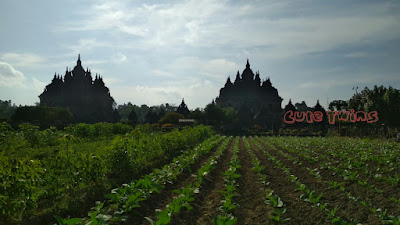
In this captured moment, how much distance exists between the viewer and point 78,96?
260ft

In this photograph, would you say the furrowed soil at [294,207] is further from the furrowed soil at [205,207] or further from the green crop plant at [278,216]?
the furrowed soil at [205,207]

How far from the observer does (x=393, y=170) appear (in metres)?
10.7

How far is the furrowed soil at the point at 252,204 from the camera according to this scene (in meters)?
6.13

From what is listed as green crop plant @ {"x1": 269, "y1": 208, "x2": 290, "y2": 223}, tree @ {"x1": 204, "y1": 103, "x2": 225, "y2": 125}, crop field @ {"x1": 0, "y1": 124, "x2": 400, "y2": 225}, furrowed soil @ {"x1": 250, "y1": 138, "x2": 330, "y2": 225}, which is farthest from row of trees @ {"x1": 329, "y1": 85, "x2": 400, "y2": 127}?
tree @ {"x1": 204, "y1": 103, "x2": 225, "y2": 125}

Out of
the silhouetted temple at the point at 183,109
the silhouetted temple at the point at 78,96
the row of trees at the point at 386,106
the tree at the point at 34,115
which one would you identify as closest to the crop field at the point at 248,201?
the row of trees at the point at 386,106

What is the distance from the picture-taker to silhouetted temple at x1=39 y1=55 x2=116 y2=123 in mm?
78875

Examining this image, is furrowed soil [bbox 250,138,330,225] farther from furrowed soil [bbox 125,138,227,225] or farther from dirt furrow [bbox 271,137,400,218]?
furrowed soil [bbox 125,138,227,225]

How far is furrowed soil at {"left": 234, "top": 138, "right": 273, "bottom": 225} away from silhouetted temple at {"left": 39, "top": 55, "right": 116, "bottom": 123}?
72.4 metres

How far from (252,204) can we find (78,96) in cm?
7906

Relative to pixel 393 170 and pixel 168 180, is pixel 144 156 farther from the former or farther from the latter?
pixel 393 170

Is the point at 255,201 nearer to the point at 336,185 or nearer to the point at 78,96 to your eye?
the point at 336,185

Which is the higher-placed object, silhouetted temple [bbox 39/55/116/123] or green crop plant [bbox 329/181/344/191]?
silhouetted temple [bbox 39/55/116/123]

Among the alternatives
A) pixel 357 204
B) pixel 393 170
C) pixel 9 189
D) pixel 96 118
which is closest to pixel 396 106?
pixel 393 170

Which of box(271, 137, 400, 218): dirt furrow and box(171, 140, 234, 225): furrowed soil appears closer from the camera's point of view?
box(171, 140, 234, 225): furrowed soil
